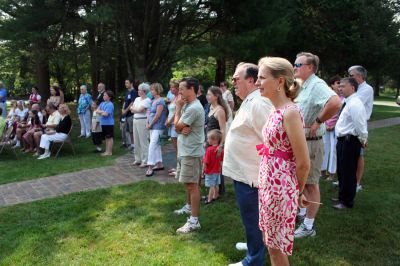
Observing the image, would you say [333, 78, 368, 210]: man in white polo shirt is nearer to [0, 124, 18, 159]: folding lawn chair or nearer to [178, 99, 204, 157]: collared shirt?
[178, 99, 204, 157]: collared shirt

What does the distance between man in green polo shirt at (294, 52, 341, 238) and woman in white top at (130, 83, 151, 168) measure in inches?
174

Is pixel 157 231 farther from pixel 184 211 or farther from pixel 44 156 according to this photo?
pixel 44 156

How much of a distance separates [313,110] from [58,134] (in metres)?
7.47

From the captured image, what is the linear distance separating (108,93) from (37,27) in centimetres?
499

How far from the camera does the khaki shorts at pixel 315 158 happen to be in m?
4.41

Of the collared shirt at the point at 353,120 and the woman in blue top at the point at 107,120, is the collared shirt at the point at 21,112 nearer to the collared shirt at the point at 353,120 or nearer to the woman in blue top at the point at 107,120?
the woman in blue top at the point at 107,120

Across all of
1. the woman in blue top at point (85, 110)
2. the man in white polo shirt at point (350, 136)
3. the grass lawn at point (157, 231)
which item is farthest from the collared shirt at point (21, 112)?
the man in white polo shirt at point (350, 136)

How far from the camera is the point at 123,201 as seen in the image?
19.9 ft

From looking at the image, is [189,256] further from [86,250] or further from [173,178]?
[173,178]

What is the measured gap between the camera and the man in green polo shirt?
4.25 meters

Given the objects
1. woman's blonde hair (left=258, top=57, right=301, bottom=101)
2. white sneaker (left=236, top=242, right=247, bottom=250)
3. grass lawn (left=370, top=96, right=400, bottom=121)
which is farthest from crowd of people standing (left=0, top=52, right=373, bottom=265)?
grass lawn (left=370, top=96, right=400, bottom=121)

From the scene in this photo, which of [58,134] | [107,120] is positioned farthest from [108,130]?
[58,134]

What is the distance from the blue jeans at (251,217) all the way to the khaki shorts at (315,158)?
1.34 metres

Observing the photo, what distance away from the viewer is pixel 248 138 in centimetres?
323
